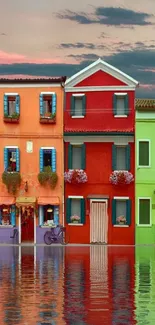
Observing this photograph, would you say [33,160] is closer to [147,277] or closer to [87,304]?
[147,277]

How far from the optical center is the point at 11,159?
154ft

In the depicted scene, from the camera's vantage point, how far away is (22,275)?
29.1 m

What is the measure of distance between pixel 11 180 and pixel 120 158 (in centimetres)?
679

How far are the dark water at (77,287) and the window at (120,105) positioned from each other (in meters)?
9.18

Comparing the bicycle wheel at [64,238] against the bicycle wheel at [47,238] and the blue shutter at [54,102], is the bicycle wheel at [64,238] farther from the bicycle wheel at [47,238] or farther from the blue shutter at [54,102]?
the blue shutter at [54,102]

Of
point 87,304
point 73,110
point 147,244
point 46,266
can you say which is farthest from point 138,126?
point 87,304

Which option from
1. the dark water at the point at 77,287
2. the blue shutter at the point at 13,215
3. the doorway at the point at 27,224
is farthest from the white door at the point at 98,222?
the dark water at the point at 77,287

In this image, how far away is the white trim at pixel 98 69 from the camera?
45.6 meters

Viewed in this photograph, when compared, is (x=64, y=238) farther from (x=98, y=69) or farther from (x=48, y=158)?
(x=98, y=69)

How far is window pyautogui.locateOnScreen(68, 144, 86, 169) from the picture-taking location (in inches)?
1799

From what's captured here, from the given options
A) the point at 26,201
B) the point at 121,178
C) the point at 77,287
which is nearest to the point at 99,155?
the point at 121,178

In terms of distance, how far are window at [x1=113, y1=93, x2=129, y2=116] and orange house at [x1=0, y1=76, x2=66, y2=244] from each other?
329cm

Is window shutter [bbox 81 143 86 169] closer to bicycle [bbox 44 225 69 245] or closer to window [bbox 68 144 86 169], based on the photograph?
window [bbox 68 144 86 169]

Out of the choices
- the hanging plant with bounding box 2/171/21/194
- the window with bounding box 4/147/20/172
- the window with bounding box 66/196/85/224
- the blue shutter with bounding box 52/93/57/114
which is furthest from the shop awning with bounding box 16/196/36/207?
the blue shutter with bounding box 52/93/57/114
